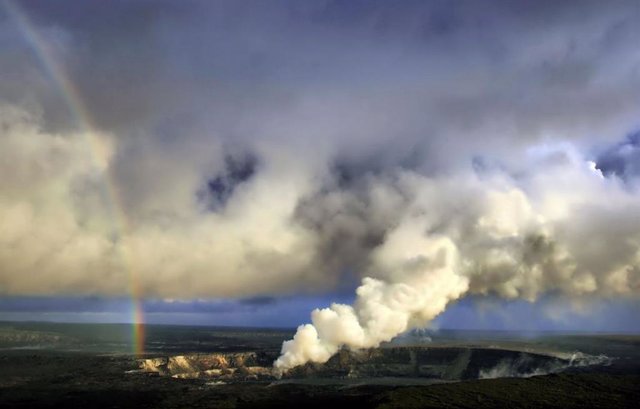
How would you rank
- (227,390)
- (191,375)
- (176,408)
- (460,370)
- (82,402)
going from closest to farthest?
(176,408)
(82,402)
(227,390)
(191,375)
(460,370)

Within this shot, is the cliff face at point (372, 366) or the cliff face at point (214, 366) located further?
the cliff face at point (372, 366)

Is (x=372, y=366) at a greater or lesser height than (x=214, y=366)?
lesser

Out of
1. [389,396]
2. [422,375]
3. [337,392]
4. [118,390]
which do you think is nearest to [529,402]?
[389,396]

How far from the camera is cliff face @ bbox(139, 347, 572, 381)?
164750mm

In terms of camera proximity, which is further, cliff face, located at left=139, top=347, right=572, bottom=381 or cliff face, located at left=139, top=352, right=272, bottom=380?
cliff face, located at left=139, top=347, right=572, bottom=381

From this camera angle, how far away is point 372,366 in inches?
7096

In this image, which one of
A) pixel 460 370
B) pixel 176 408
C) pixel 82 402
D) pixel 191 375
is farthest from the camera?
pixel 460 370

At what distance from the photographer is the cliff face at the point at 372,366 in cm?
16475

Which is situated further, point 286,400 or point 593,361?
point 593,361

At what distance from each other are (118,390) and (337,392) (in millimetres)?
46496

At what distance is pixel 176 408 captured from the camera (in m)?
104

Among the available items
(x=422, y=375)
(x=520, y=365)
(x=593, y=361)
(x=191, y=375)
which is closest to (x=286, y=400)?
(x=191, y=375)

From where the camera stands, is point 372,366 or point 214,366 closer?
point 214,366

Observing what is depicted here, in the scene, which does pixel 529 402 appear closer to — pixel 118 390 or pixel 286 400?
pixel 286 400
